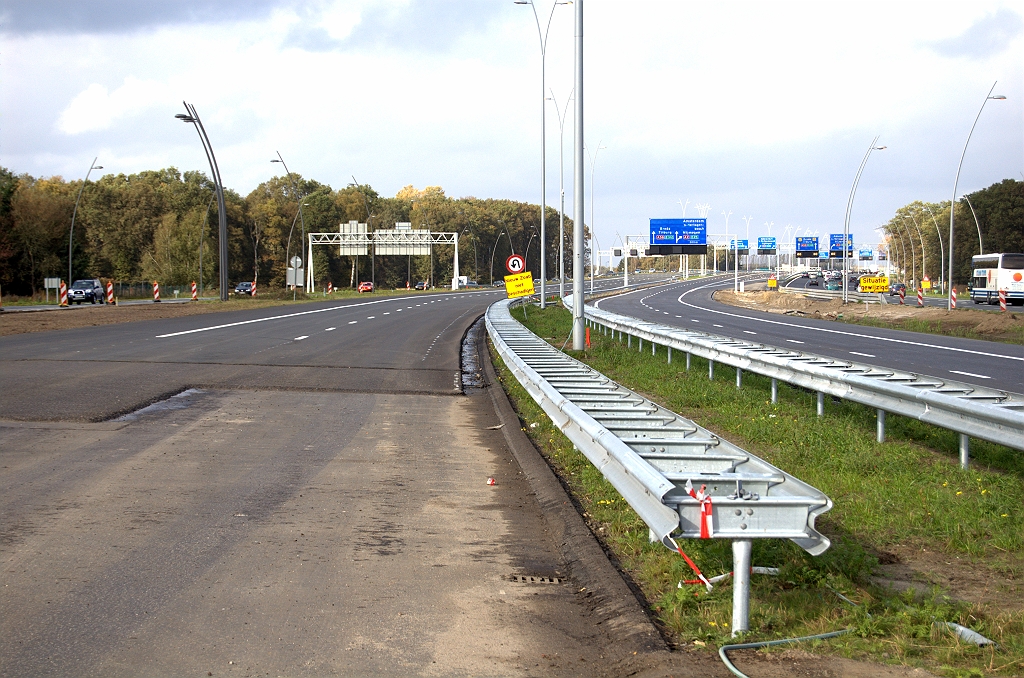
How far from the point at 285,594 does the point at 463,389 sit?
12206mm

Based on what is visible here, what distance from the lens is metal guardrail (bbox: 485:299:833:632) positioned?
15.1 feet

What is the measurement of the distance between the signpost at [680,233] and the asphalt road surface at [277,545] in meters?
69.9

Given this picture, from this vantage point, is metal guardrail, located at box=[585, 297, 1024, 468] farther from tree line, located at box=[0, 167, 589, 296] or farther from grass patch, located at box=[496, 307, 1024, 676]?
tree line, located at box=[0, 167, 589, 296]

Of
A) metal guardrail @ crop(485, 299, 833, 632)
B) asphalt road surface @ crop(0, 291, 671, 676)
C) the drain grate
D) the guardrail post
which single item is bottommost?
the drain grate

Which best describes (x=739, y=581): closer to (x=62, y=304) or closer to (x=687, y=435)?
(x=687, y=435)

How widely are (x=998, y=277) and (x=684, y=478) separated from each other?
64.6 m

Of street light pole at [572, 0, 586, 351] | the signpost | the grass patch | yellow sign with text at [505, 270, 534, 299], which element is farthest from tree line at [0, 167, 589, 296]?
the grass patch

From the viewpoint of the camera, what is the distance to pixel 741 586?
4.67 m

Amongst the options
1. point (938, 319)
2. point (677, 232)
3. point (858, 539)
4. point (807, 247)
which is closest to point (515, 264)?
point (938, 319)

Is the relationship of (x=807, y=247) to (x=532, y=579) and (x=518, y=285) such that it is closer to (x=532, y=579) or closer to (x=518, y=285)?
(x=518, y=285)

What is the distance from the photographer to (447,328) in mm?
37938

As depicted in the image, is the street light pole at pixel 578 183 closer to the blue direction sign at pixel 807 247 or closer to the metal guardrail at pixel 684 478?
the metal guardrail at pixel 684 478

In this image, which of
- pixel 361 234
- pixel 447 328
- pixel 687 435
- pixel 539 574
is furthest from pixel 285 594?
pixel 361 234

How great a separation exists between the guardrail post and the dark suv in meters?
67.4
